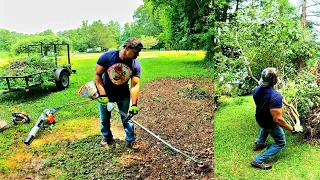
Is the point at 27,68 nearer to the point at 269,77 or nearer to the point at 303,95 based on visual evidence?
the point at 269,77

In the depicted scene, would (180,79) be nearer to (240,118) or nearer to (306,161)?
(240,118)

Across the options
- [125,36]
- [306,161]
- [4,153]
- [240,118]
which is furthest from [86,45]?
[240,118]

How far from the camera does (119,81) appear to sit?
201cm

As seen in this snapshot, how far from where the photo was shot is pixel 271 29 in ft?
7.88

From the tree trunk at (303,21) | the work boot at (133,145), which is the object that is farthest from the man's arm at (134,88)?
the tree trunk at (303,21)

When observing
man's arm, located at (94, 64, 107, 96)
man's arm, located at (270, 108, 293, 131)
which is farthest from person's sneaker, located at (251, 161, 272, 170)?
man's arm, located at (94, 64, 107, 96)

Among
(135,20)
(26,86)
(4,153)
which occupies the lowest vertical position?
(4,153)

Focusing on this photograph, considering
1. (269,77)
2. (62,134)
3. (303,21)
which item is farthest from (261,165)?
(303,21)

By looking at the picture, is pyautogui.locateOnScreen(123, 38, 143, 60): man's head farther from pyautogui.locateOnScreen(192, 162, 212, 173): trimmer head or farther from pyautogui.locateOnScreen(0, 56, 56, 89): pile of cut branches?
pyautogui.locateOnScreen(192, 162, 212, 173): trimmer head

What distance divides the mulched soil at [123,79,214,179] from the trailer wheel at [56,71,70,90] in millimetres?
691

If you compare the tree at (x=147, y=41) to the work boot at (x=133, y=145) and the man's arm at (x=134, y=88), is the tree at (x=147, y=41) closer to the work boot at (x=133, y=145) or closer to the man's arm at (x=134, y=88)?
the man's arm at (x=134, y=88)

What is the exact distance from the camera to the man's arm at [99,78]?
192 centimetres

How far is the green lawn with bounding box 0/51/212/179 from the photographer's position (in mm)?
1740

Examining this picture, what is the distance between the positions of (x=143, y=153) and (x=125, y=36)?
823mm
